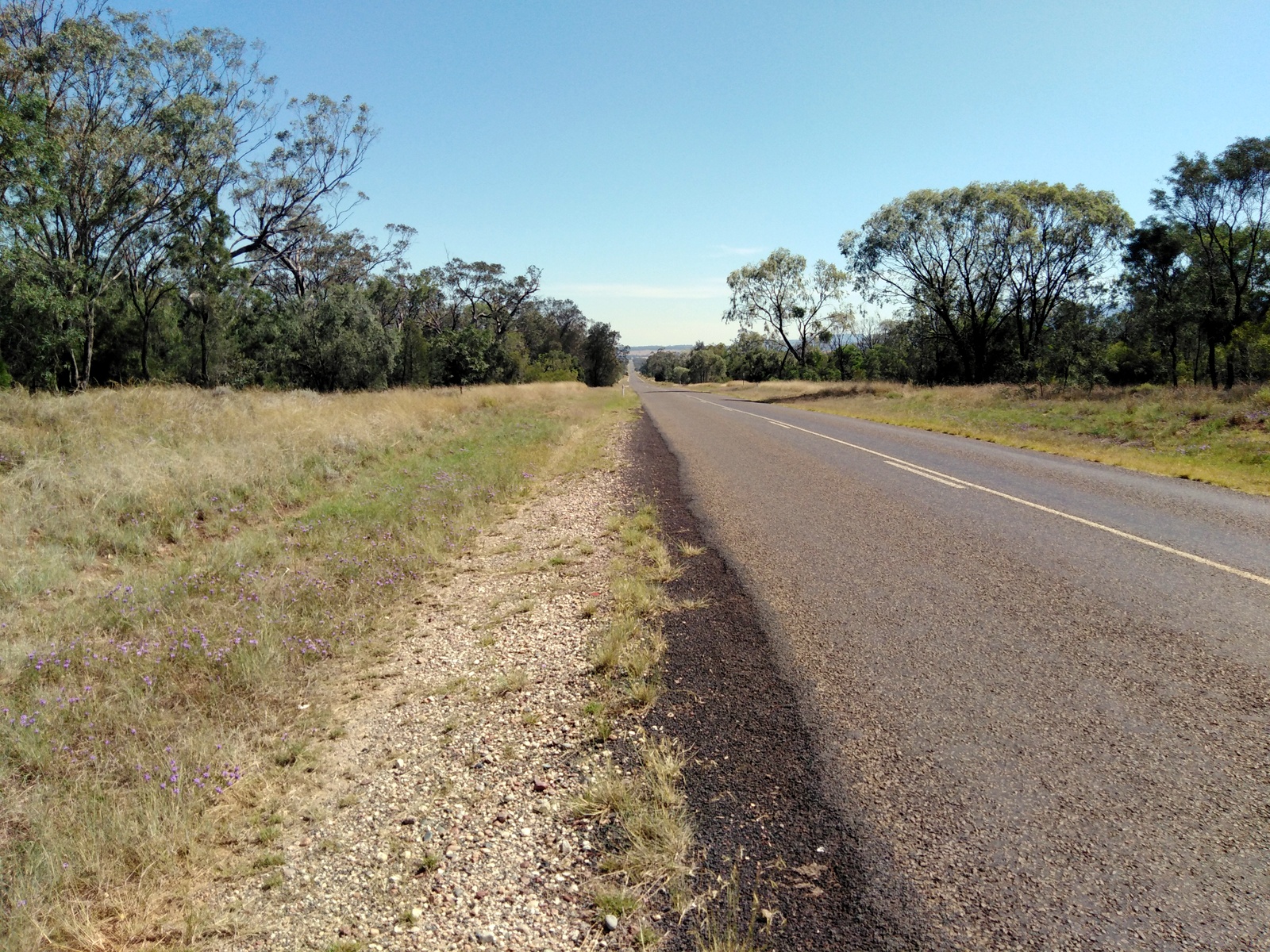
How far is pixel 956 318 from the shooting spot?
5156 centimetres

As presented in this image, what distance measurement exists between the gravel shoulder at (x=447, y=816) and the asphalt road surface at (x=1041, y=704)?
1282 millimetres

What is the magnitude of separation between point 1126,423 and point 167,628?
21.0 m

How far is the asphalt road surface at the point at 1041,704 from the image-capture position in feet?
7.46

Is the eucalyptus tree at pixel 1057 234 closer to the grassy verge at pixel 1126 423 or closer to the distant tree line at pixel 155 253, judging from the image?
the grassy verge at pixel 1126 423

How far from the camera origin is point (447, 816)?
9.76ft

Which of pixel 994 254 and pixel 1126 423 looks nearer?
pixel 1126 423

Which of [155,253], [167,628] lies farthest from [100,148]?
[167,628]

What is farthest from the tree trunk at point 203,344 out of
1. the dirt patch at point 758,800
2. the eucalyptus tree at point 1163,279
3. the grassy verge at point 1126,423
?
the eucalyptus tree at point 1163,279

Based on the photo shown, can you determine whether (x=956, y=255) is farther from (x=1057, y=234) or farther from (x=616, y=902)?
(x=616, y=902)

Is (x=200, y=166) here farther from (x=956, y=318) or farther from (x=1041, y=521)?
(x=956, y=318)

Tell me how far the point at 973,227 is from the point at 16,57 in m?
46.1

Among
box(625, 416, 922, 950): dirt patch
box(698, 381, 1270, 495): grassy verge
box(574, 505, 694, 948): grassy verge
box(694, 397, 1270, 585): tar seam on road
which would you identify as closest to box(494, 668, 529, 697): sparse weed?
box(574, 505, 694, 948): grassy verge

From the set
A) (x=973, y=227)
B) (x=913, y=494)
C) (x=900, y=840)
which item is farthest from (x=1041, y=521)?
(x=973, y=227)

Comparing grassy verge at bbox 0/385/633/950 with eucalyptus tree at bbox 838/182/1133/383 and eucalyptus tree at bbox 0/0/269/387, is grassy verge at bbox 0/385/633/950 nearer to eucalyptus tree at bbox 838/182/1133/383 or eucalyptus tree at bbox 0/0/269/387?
eucalyptus tree at bbox 0/0/269/387
